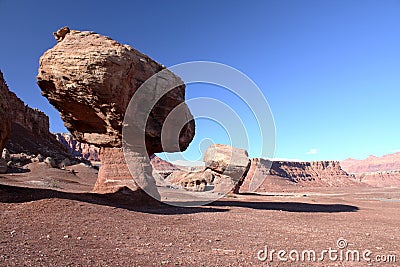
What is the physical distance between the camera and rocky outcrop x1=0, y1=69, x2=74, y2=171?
41.2m

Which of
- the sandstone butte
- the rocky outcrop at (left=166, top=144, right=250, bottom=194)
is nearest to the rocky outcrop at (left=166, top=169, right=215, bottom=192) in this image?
the rocky outcrop at (left=166, top=144, right=250, bottom=194)

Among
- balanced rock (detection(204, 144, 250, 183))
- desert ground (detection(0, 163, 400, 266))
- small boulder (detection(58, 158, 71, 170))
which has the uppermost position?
balanced rock (detection(204, 144, 250, 183))

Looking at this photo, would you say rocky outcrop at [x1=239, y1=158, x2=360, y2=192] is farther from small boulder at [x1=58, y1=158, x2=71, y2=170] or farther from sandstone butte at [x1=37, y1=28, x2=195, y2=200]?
sandstone butte at [x1=37, y1=28, x2=195, y2=200]

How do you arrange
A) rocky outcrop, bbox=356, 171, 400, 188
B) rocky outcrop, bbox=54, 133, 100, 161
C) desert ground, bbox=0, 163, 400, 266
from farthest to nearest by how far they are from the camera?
1. rocky outcrop, bbox=54, 133, 100, 161
2. rocky outcrop, bbox=356, 171, 400, 188
3. desert ground, bbox=0, 163, 400, 266

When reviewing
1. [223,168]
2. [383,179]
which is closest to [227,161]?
[223,168]

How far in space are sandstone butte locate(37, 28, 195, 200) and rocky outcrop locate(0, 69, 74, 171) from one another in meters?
28.4

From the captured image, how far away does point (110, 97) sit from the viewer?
11609 mm

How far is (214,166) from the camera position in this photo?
2973 centimetres

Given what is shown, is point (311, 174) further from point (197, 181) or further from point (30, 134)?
point (30, 134)

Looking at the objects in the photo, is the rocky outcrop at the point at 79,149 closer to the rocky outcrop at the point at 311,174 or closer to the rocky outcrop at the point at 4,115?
the rocky outcrop at the point at 311,174

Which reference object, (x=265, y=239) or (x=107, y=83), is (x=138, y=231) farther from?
(x=107, y=83)

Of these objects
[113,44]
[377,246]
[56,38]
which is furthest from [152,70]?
[377,246]

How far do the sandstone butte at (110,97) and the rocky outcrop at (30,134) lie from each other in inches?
1116

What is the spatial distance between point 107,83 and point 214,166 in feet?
66.0
